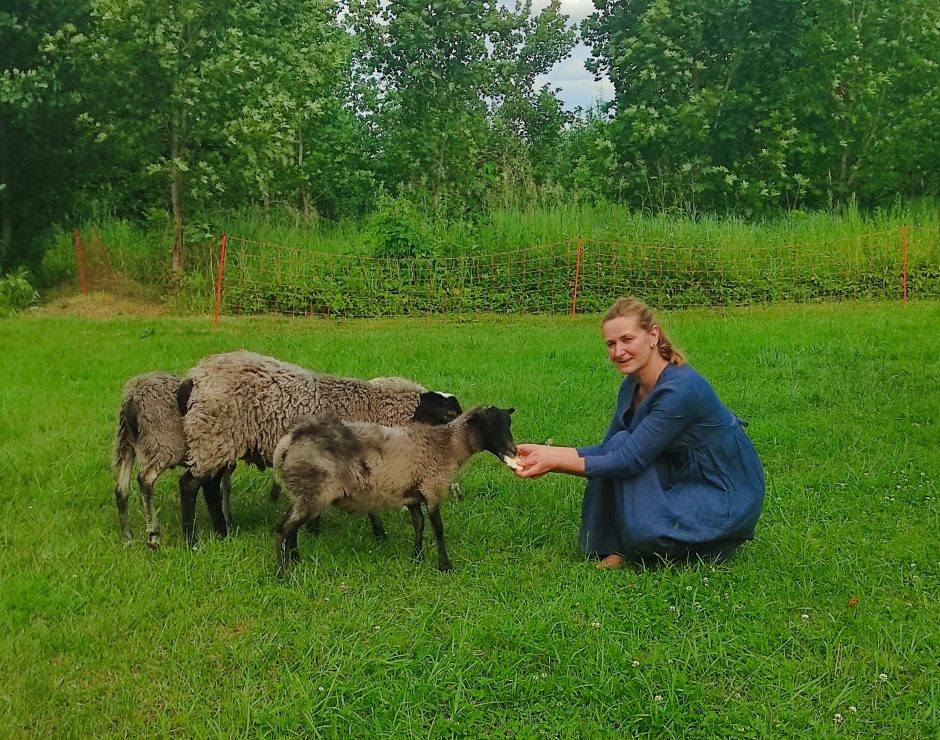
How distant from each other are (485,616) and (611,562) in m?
0.99

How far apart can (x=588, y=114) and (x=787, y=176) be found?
9841 mm

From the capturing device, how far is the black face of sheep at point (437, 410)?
5.81 m

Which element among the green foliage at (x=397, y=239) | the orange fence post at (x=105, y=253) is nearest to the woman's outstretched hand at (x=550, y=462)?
the green foliage at (x=397, y=239)

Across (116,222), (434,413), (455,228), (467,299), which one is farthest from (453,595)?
(116,222)

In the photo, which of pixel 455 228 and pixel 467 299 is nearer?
pixel 467 299

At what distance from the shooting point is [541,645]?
3828 millimetres

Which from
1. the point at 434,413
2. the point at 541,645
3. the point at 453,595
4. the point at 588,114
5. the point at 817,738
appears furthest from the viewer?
the point at 588,114

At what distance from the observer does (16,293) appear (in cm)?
1594

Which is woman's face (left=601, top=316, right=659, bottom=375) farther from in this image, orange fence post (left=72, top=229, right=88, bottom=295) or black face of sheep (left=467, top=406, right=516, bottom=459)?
orange fence post (left=72, top=229, right=88, bottom=295)

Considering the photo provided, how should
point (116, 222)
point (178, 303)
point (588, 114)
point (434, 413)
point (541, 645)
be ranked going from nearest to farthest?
point (541, 645) < point (434, 413) < point (178, 303) < point (116, 222) < point (588, 114)

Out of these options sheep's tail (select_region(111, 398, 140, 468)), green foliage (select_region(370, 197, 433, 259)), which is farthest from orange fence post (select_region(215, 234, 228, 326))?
sheep's tail (select_region(111, 398, 140, 468))

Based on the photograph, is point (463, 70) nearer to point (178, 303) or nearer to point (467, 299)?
point (467, 299)

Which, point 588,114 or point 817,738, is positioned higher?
point 588,114

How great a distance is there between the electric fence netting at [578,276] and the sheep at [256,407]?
35.9 feet
